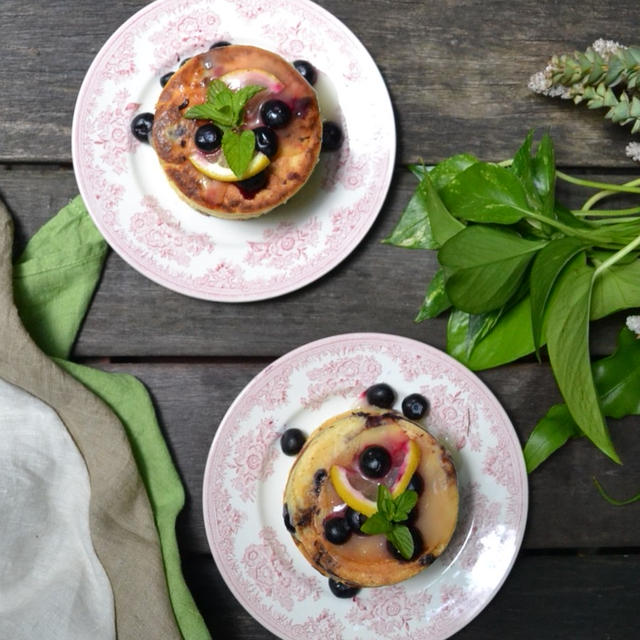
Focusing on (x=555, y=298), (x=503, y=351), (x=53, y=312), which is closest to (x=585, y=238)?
(x=555, y=298)

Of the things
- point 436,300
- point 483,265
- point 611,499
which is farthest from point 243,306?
point 611,499

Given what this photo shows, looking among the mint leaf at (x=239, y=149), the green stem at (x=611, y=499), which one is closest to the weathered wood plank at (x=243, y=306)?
the mint leaf at (x=239, y=149)

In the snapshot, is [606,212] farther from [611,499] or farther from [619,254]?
[611,499]

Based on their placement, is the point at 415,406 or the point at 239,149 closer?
the point at 239,149

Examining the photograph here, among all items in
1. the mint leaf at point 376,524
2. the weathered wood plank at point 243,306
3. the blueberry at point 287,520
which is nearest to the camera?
the mint leaf at point 376,524

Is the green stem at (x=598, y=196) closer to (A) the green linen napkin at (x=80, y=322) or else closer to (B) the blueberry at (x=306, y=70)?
(B) the blueberry at (x=306, y=70)

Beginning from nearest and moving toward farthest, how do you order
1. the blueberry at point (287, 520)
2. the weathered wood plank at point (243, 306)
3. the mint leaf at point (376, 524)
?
the mint leaf at point (376, 524) < the blueberry at point (287, 520) < the weathered wood plank at point (243, 306)

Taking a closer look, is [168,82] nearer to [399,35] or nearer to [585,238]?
[399,35]
